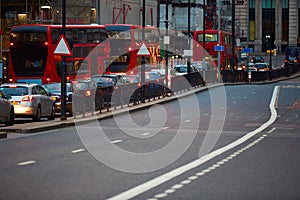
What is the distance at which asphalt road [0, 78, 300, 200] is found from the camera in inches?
542

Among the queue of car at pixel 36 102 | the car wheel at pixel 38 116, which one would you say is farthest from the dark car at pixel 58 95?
the car wheel at pixel 38 116

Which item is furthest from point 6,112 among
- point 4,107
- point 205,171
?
point 205,171

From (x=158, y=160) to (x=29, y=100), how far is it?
16306mm

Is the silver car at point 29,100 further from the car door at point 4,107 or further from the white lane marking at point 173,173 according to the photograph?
the white lane marking at point 173,173

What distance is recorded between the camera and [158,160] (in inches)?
740

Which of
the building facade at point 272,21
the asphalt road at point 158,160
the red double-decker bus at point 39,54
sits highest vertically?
the building facade at point 272,21

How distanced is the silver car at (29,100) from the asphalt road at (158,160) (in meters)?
2.49

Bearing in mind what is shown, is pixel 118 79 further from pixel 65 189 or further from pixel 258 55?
pixel 258 55

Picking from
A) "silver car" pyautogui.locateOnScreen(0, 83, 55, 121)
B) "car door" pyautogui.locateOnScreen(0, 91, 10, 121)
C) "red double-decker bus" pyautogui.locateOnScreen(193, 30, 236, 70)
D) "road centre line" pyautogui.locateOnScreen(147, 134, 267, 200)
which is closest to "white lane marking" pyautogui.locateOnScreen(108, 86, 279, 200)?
"road centre line" pyautogui.locateOnScreen(147, 134, 267, 200)

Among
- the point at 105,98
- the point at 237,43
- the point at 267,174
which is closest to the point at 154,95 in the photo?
the point at 105,98

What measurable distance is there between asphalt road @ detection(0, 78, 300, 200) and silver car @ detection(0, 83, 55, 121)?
249 cm

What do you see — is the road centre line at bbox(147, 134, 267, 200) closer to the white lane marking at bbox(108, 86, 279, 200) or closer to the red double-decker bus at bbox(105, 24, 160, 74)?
the white lane marking at bbox(108, 86, 279, 200)

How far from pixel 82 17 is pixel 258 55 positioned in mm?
76132

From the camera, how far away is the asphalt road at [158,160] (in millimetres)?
13766
